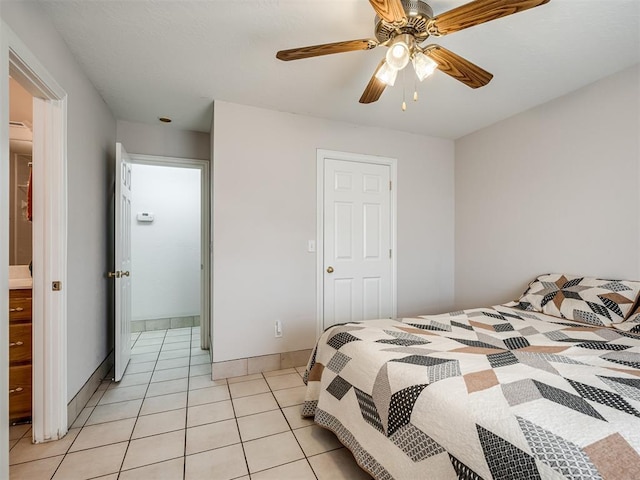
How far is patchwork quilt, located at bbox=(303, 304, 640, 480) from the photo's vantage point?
821 mm

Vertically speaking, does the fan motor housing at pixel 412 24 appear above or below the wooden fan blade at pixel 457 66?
above

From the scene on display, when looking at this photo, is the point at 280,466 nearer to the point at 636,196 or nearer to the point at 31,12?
the point at 31,12

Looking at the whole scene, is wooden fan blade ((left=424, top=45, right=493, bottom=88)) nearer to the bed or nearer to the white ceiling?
the white ceiling

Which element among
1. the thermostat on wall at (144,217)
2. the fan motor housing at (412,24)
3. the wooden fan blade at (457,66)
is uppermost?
the fan motor housing at (412,24)

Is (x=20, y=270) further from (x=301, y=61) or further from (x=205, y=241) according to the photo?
(x=301, y=61)

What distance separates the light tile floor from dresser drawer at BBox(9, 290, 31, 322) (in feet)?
2.25

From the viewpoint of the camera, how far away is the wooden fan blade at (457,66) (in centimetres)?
157

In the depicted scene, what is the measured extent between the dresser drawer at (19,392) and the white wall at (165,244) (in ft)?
7.52

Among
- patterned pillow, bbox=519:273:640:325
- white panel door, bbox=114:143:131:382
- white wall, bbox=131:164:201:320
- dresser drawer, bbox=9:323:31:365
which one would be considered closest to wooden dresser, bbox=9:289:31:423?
dresser drawer, bbox=9:323:31:365

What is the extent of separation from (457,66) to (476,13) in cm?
38

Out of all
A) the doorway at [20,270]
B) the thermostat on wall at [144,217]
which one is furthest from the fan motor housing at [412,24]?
the thermostat on wall at [144,217]

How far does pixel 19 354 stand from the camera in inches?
74.5

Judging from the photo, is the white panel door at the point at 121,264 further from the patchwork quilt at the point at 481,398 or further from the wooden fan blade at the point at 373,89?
the wooden fan blade at the point at 373,89

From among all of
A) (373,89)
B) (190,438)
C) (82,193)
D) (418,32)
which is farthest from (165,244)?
(418,32)
